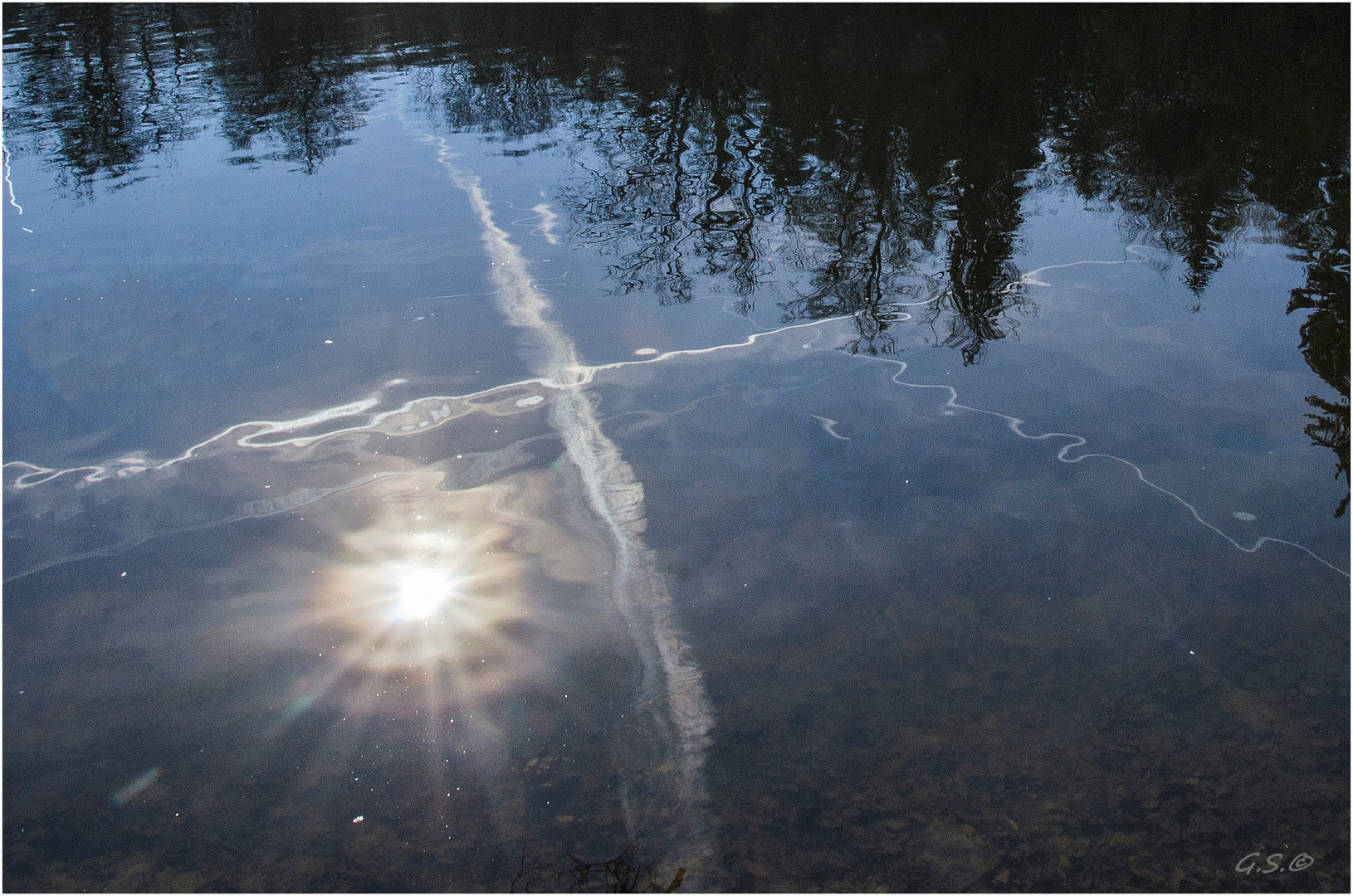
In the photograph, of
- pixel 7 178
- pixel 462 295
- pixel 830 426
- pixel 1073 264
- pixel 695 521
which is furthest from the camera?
pixel 7 178

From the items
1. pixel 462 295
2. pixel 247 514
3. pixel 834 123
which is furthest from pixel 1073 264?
pixel 247 514

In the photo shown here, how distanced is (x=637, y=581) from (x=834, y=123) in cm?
839

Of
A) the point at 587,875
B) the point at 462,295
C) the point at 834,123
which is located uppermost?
the point at 834,123

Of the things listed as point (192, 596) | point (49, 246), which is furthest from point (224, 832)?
point (49, 246)

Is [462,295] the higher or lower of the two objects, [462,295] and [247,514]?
the higher

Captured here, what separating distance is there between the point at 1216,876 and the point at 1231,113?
10403 millimetres

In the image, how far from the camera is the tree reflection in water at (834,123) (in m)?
7.60

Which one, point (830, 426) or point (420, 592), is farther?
point (830, 426)

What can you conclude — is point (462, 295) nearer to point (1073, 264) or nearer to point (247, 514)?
point (247, 514)

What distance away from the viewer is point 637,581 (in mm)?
4473

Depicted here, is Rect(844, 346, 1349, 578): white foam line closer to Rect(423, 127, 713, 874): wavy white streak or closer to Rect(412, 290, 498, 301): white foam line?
Rect(423, 127, 713, 874): wavy white streak

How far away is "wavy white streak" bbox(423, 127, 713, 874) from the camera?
3.42m

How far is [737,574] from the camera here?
4.48 metres

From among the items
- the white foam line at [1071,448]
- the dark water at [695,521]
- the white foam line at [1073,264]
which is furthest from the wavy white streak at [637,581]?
the white foam line at [1073,264]
